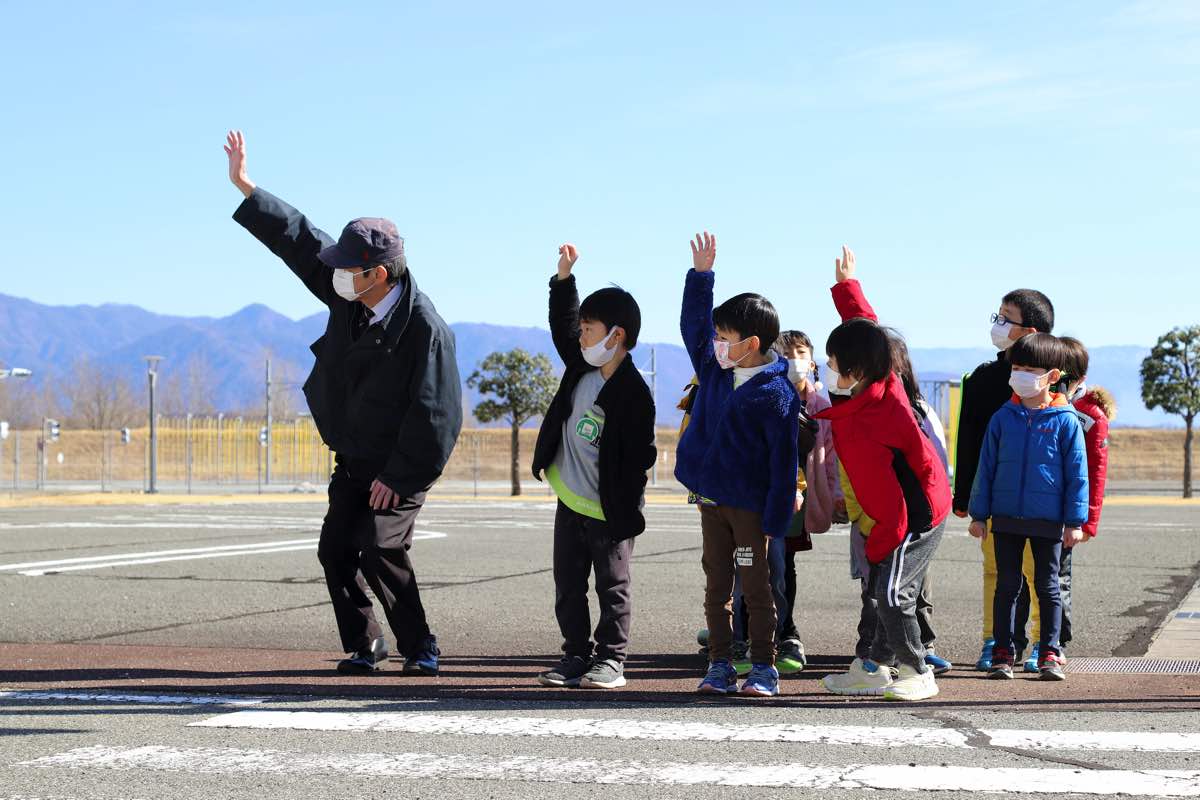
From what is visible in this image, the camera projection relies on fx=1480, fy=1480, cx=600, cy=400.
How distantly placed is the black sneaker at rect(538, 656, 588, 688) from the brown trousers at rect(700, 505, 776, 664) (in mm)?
607

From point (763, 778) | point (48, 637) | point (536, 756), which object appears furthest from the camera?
point (48, 637)

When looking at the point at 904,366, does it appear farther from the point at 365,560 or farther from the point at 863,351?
the point at 365,560

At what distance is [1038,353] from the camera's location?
6.72 metres

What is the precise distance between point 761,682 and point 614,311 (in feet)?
5.63

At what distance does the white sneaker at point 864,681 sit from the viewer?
6.17 meters

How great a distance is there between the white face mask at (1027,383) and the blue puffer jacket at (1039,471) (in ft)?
0.35

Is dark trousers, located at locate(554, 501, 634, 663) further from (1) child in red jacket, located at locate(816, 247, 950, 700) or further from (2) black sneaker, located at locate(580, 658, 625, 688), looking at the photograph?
(1) child in red jacket, located at locate(816, 247, 950, 700)

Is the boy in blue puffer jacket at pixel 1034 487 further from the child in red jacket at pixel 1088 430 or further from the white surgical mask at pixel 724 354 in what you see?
the white surgical mask at pixel 724 354

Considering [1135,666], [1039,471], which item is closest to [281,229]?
[1039,471]

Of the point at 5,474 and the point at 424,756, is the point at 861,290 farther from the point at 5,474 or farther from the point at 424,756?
the point at 5,474

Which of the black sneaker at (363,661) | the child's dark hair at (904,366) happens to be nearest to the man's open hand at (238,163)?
the black sneaker at (363,661)

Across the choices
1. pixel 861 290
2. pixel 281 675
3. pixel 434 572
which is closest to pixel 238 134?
pixel 281 675

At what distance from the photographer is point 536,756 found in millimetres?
4918

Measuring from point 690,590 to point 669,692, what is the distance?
5.34 m
